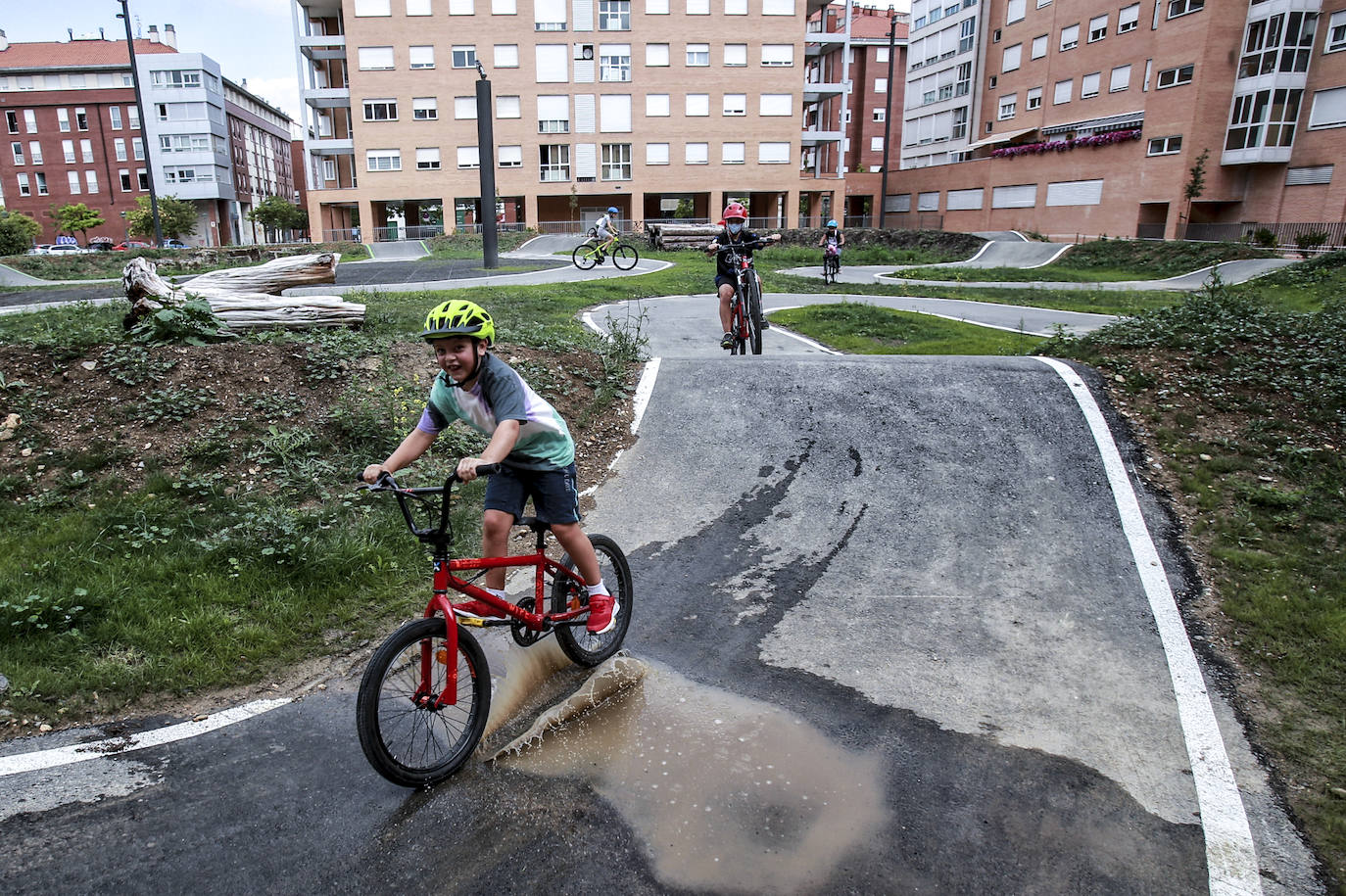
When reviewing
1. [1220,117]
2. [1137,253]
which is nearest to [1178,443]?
[1137,253]

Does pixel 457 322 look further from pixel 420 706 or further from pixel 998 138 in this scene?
pixel 998 138

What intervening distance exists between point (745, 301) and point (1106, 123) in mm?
45174

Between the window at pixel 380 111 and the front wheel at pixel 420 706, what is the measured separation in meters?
59.2

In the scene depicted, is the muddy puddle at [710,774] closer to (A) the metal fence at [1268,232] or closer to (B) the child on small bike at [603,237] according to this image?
(B) the child on small bike at [603,237]

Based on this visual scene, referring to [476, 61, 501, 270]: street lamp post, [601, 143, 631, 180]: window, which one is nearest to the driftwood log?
[476, 61, 501, 270]: street lamp post

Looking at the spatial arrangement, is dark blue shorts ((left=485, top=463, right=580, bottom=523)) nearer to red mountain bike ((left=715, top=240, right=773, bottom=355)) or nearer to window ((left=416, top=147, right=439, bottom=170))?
red mountain bike ((left=715, top=240, right=773, bottom=355))

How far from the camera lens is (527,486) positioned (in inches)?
153

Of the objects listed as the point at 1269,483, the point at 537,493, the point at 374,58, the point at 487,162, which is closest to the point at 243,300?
the point at 537,493

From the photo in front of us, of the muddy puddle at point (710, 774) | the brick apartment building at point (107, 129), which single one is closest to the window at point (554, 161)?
the brick apartment building at point (107, 129)

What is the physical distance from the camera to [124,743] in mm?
3598

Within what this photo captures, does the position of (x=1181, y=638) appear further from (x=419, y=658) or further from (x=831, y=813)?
(x=419, y=658)

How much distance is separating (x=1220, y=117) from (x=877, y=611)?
4470 cm

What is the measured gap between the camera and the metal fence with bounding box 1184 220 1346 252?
31.4 metres

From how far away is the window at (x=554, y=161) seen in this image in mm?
56281
